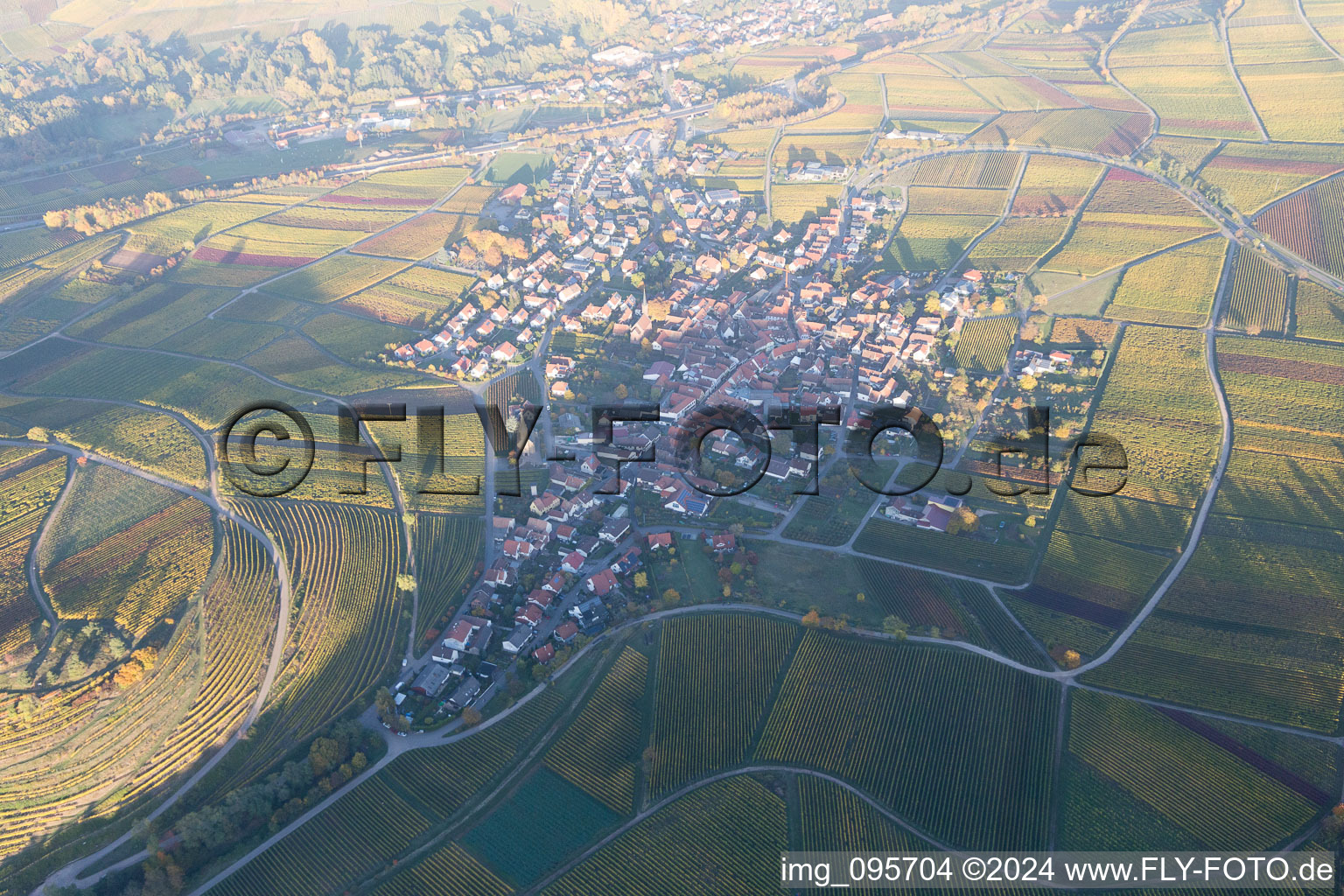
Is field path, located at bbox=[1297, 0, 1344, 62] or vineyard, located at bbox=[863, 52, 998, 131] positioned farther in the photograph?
vineyard, located at bbox=[863, 52, 998, 131]

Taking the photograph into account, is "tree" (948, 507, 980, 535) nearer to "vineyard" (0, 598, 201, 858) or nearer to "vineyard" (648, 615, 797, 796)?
"vineyard" (648, 615, 797, 796)

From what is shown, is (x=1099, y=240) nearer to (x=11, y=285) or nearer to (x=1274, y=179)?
(x=1274, y=179)

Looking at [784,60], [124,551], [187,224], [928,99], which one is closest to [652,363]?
[124,551]

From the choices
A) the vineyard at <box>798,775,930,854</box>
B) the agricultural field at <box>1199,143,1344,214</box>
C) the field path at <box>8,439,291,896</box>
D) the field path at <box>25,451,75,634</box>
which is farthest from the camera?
the agricultural field at <box>1199,143,1344,214</box>

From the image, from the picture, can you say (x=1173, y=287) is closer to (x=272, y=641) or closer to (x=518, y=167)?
(x=272, y=641)

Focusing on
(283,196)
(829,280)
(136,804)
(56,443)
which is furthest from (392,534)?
(283,196)

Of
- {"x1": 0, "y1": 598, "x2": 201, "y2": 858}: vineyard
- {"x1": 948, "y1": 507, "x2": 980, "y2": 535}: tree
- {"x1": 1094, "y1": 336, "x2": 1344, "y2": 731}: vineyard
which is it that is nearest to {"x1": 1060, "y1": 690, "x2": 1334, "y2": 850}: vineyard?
{"x1": 1094, "y1": 336, "x2": 1344, "y2": 731}: vineyard

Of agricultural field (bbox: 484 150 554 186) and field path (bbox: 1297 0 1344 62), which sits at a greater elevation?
field path (bbox: 1297 0 1344 62)
